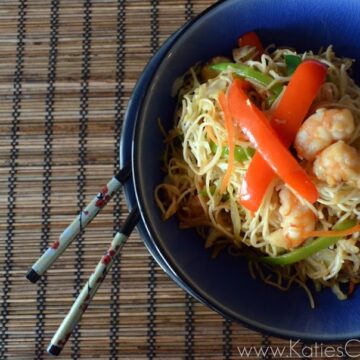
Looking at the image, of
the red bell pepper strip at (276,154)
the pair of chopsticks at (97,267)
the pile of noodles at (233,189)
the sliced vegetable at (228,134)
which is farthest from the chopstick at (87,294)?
the red bell pepper strip at (276,154)

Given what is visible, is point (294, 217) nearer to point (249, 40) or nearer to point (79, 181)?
point (249, 40)

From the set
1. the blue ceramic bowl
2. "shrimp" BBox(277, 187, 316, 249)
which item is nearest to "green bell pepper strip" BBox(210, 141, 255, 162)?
"shrimp" BBox(277, 187, 316, 249)

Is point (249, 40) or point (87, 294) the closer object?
point (87, 294)

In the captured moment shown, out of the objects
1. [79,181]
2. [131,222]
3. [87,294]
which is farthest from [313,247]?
[79,181]

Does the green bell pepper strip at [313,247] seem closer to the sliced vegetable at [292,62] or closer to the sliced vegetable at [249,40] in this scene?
the sliced vegetable at [292,62]

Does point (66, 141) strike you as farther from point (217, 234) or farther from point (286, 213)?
point (286, 213)
